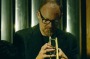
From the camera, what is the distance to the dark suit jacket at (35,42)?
2307 millimetres

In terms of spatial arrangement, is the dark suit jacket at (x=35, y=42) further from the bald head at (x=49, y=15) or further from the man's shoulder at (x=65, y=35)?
the bald head at (x=49, y=15)

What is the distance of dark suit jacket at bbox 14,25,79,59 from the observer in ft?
7.57

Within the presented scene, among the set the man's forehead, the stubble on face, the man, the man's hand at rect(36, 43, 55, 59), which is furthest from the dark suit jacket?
the man's hand at rect(36, 43, 55, 59)

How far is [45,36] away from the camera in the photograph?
7.41 ft

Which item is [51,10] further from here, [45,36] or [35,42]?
[35,42]

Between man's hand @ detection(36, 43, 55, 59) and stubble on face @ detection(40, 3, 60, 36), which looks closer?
man's hand @ detection(36, 43, 55, 59)

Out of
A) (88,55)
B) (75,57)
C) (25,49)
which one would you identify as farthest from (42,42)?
(88,55)

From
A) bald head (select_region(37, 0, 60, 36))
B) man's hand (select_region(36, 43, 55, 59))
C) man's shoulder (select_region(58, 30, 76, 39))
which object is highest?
bald head (select_region(37, 0, 60, 36))

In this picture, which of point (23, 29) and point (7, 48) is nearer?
point (7, 48)

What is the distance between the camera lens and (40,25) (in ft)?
7.36

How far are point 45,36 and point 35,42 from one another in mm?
133

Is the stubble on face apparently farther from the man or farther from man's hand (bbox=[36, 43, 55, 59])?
man's hand (bbox=[36, 43, 55, 59])

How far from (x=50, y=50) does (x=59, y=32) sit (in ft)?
1.66

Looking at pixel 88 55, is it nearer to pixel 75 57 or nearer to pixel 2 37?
pixel 75 57
